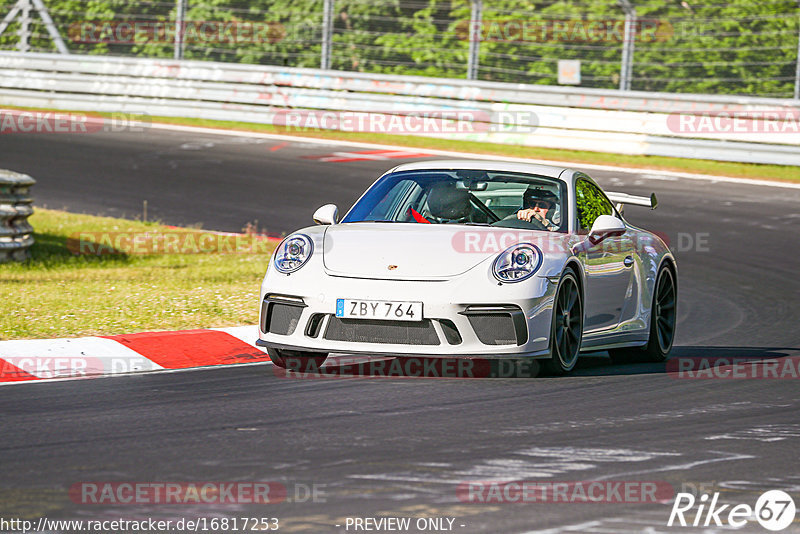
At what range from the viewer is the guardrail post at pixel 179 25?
2495cm

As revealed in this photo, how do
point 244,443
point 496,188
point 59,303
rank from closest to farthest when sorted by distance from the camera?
point 244,443
point 496,188
point 59,303

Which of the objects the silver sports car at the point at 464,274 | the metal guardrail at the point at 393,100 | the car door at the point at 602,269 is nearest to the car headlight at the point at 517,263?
the silver sports car at the point at 464,274

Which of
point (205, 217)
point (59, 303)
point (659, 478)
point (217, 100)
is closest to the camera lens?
point (659, 478)

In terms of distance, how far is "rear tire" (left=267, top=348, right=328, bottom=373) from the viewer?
8.52 meters

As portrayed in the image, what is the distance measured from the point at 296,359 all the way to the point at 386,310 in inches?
40.2

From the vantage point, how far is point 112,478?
5.39m

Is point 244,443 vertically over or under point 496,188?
under

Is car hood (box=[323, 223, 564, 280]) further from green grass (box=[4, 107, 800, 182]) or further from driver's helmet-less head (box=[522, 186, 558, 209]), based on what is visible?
green grass (box=[4, 107, 800, 182])

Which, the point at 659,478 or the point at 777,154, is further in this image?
the point at 777,154

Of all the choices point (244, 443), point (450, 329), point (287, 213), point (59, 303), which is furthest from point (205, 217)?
point (244, 443)

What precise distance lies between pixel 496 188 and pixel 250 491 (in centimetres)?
443

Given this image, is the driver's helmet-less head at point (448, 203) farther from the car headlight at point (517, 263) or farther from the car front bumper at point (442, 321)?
the car front bumper at point (442, 321)

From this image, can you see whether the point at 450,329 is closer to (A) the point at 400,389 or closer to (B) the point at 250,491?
(A) the point at 400,389

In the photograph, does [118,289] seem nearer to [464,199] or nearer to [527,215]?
[464,199]
